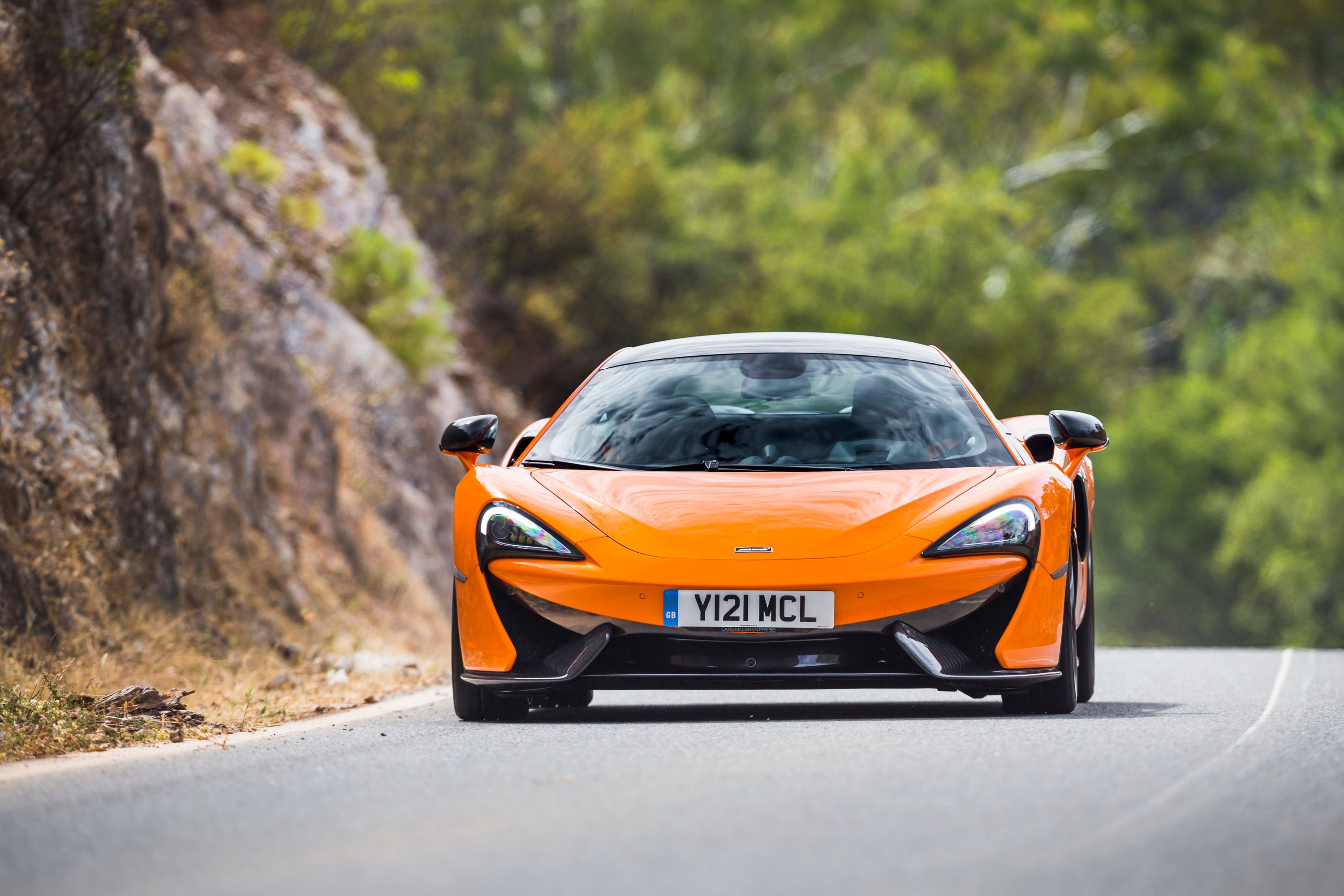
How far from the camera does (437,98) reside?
26.6 m

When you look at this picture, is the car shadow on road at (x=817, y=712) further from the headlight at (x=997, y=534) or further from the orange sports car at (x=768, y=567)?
the headlight at (x=997, y=534)

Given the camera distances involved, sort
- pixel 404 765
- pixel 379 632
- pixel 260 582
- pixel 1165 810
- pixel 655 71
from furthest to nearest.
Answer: pixel 655 71 < pixel 379 632 < pixel 260 582 < pixel 404 765 < pixel 1165 810

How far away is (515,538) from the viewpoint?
7.41 meters

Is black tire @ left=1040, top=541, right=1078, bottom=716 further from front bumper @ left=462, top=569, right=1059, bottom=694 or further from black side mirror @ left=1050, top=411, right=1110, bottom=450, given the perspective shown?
black side mirror @ left=1050, top=411, right=1110, bottom=450

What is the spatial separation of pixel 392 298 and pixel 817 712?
1124 centimetres

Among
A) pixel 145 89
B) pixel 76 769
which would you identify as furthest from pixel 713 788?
pixel 145 89

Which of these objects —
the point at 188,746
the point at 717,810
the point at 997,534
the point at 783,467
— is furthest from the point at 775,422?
the point at 717,810

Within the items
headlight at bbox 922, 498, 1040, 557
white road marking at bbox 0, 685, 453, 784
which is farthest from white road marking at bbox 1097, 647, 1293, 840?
white road marking at bbox 0, 685, 453, 784

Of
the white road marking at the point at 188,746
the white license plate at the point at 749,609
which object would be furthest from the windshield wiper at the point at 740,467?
the white road marking at the point at 188,746

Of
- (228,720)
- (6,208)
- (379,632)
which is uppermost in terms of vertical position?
(6,208)

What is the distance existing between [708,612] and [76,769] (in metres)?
2.24

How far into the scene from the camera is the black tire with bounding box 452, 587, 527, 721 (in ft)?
25.2

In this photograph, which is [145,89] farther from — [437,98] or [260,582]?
[437,98]

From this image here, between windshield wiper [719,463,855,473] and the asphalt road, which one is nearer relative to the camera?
the asphalt road
